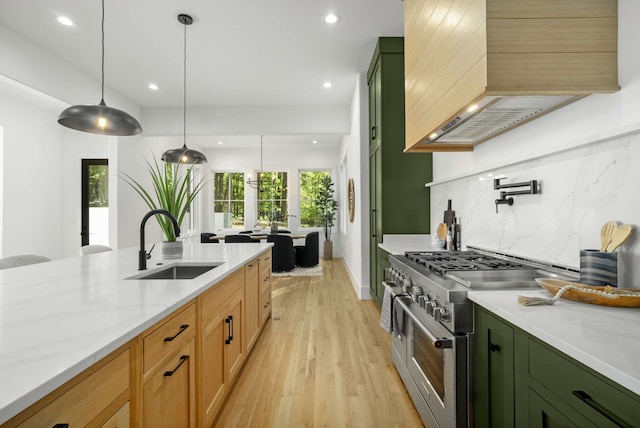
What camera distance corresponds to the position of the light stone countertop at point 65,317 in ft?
1.95

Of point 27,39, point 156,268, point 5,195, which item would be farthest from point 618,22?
point 5,195

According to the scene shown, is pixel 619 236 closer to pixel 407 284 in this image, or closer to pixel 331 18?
Answer: pixel 407 284

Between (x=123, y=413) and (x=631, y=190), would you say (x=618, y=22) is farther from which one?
(x=123, y=413)

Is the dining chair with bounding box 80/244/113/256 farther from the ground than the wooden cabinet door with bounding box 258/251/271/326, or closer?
farther from the ground

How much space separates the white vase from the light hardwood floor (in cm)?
98

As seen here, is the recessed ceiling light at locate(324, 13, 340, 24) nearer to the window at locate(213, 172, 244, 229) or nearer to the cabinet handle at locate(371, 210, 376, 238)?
the cabinet handle at locate(371, 210, 376, 238)

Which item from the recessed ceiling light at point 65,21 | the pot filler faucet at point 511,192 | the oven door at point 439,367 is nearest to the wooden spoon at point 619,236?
the pot filler faucet at point 511,192

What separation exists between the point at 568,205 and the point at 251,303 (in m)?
2.14

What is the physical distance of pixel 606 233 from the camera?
3.89ft

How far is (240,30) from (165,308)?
3249 mm

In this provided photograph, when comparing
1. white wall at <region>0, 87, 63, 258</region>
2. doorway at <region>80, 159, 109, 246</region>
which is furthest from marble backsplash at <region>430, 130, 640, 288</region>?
doorway at <region>80, 159, 109, 246</region>

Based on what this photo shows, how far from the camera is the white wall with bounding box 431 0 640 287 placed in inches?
45.4

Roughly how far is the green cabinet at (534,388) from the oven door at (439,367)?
58mm

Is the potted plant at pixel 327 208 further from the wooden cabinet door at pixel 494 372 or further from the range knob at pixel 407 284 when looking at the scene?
the wooden cabinet door at pixel 494 372
